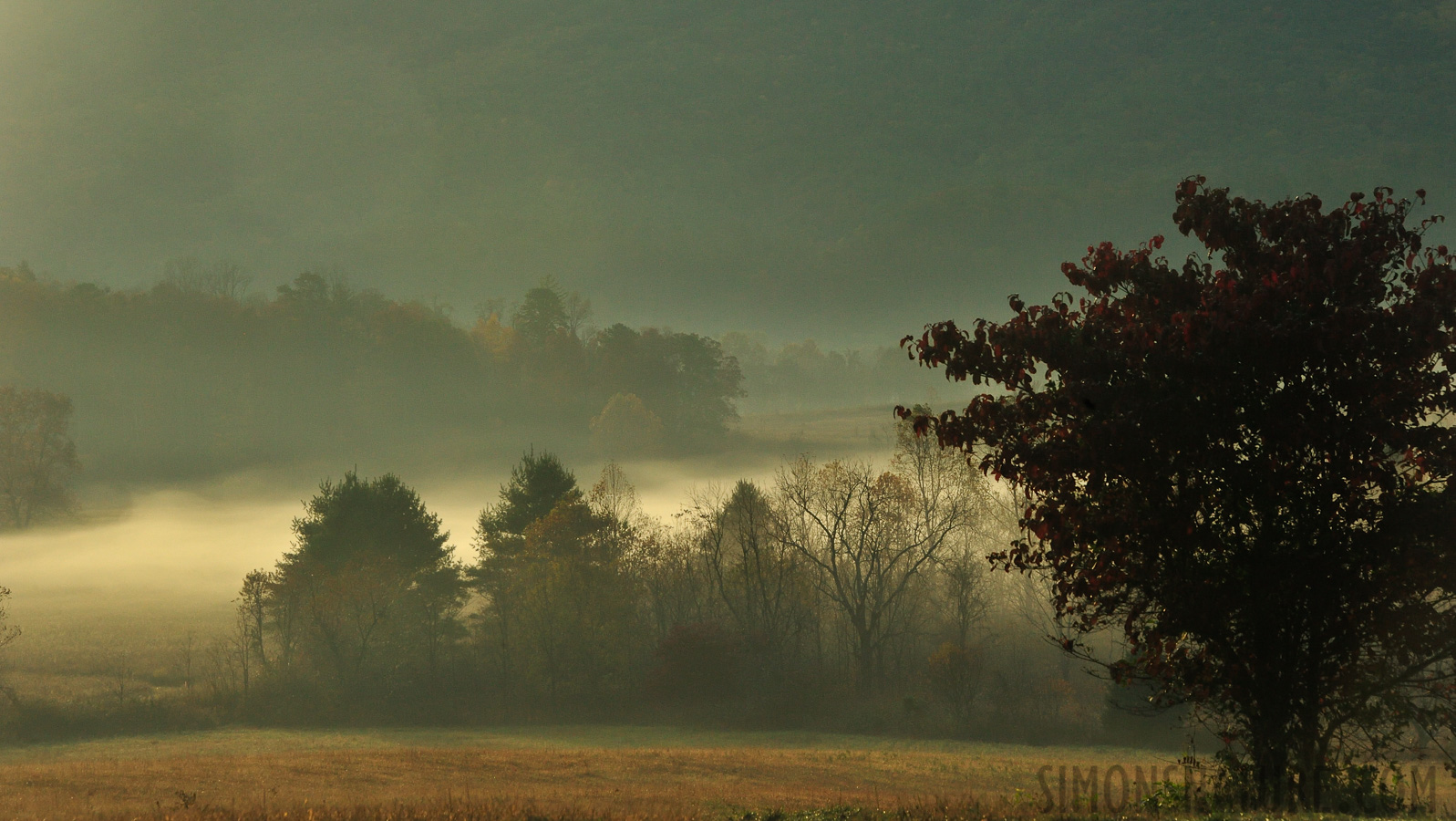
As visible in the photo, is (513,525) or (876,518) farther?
(513,525)

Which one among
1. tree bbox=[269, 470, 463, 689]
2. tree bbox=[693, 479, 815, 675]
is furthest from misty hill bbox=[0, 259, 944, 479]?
tree bbox=[269, 470, 463, 689]

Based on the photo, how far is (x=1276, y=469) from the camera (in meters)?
10.2

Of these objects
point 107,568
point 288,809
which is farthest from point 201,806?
point 107,568

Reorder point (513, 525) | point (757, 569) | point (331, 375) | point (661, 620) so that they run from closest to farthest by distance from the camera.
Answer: point (661, 620) < point (513, 525) < point (757, 569) < point (331, 375)

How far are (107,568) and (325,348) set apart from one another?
8668 cm

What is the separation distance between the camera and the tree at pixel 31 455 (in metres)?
98.2

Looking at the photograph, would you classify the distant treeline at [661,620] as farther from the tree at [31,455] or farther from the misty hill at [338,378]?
the misty hill at [338,378]

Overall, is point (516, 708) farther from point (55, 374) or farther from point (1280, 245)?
point (55, 374)

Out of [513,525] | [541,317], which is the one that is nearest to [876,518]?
[513,525]

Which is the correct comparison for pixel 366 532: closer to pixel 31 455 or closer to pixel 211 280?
pixel 31 455

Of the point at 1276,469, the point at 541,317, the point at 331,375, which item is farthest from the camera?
the point at 541,317

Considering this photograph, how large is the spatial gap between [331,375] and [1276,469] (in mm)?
171396

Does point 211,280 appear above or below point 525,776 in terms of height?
above

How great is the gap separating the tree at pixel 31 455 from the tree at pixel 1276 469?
382ft
